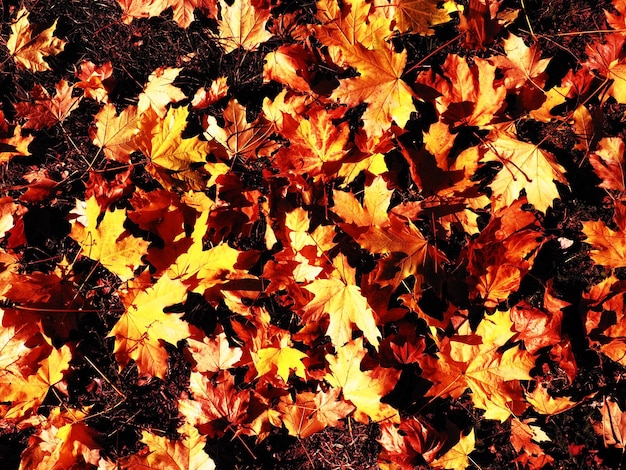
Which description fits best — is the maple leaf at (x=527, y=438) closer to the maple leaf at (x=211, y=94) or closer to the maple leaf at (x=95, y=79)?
the maple leaf at (x=211, y=94)

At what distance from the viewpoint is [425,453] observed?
230cm

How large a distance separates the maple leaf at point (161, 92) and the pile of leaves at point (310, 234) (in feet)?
0.04

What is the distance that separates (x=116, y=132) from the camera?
241cm

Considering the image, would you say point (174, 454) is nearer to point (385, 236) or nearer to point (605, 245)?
point (385, 236)

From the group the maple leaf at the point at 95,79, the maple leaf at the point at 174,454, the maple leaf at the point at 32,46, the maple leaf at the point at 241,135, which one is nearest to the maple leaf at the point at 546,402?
the maple leaf at the point at 174,454

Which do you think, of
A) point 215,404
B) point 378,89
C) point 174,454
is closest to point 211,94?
point 378,89

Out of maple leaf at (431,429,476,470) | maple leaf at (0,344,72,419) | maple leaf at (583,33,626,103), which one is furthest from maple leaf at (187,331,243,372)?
maple leaf at (583,33,626,103)

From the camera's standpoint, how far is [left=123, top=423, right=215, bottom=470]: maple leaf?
224 cm

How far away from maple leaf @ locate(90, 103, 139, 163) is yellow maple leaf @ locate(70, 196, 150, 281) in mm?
288

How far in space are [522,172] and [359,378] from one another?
118cm

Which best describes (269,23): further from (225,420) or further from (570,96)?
(225,420)

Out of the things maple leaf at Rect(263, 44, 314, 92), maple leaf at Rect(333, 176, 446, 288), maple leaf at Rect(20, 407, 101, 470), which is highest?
maple leaf at Rect(263, 44, 314, 92)

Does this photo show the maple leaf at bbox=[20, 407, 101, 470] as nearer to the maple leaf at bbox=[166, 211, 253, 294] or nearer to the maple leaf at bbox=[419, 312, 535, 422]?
the maple leaf at bbox=[166, 211, 253, 294]

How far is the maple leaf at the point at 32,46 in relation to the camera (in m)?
2.55
